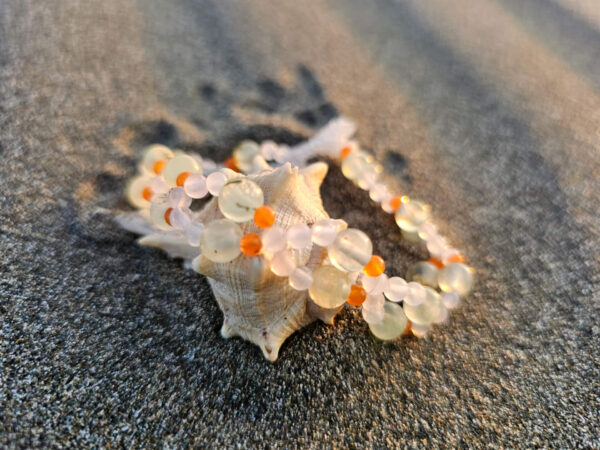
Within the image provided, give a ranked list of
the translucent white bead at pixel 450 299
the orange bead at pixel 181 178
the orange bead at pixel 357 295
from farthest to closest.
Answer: the translucent white bead at pixel 450 299 → the orange bead at pixel 181 178 → the orange bead at pixel 357 295

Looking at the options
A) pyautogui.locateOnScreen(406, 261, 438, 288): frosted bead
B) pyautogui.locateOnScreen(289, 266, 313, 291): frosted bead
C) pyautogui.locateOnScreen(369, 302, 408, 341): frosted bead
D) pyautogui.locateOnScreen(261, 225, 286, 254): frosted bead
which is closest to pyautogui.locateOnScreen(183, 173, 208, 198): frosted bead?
pyautogui.locateOnScreen(261, 225, 286, 254): frosted bead

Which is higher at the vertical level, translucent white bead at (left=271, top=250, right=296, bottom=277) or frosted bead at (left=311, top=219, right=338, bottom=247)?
frosted bead at (left=311, top=219, right=338, bottom=247)

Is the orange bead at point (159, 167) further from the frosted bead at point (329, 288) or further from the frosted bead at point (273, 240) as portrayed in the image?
the frosted bead at point (329, 288)

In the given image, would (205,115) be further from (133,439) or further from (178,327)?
(133,439)

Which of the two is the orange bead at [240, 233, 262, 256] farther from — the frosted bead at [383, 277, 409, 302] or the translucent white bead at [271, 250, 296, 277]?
the frosted bead at [383, 277, 409, 302]

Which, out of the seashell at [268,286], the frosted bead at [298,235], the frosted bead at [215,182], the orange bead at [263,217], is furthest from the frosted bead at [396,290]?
the frosted bead at [215,182]

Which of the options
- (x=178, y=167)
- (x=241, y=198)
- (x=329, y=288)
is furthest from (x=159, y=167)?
(x=329, y=288)
